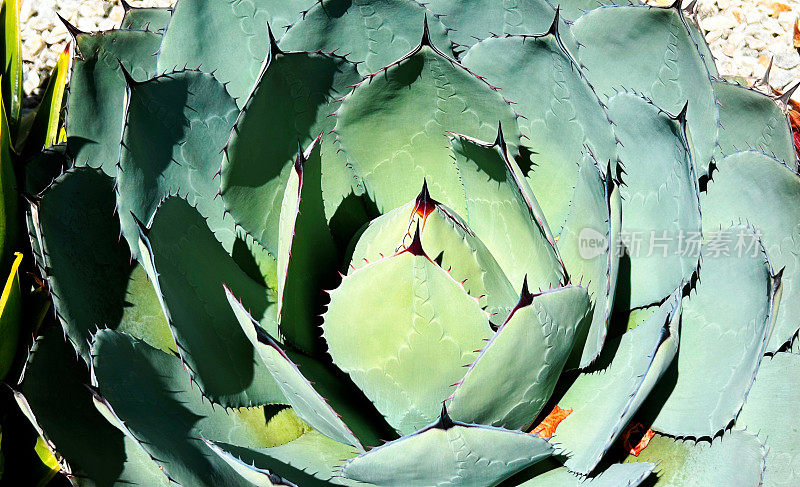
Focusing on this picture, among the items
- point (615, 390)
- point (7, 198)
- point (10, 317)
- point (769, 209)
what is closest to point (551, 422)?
point (615, 390)

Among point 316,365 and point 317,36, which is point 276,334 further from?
point 317,36

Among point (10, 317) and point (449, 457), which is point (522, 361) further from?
point (10, 317)

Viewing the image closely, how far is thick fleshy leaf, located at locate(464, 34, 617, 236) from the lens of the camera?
124 cm

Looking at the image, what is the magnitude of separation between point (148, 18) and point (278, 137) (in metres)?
0.56

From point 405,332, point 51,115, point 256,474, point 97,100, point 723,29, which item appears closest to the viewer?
point 256,474

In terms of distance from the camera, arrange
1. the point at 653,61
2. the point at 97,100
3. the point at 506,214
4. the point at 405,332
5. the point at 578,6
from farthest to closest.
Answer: the point at 578,6 < the point at 653,61 < the point at 97,100 < the point at 506,214 < the point at 405,332

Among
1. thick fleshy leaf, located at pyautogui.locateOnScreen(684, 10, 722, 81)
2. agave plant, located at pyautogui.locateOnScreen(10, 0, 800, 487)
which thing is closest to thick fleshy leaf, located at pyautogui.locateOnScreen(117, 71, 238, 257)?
agave plant, located at pyautogui.locateOnScreen(10, 0, 800, 487)

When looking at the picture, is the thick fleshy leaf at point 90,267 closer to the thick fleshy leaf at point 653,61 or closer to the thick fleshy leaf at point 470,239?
the thick fleshy leaf at point 470,239

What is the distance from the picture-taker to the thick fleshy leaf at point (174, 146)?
1.14 m

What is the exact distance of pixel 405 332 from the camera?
104 cm

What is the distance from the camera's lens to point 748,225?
1.27 metres

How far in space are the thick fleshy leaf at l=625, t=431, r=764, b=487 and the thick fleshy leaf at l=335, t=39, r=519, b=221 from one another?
1.86ft

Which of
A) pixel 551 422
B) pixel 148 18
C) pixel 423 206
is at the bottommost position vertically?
pixel 551 422

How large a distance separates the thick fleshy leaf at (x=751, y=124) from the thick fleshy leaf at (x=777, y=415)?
1.54 feet
